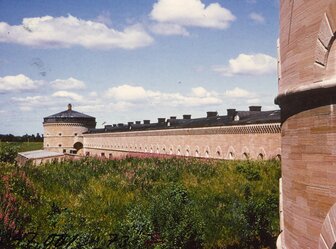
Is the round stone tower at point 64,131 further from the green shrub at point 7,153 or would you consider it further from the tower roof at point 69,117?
the green shrub at point 7,153

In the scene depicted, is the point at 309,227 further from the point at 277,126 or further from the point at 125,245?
the point at 277,126

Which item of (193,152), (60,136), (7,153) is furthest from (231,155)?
(60,136)

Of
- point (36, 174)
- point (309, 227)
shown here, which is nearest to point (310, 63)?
point (309, 227)

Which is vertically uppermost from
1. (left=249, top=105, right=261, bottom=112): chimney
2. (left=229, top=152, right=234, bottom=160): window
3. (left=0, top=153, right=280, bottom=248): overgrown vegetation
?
(left=249, top=105, right=261, bottom=112): chimney

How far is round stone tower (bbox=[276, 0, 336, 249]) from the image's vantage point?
4.87m

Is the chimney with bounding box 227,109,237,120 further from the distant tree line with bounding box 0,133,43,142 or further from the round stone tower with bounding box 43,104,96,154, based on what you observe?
the distant tree line with bounding box 0,133,43,142

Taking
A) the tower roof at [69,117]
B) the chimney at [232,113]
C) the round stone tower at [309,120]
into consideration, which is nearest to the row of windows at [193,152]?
the chimney at [232,113]

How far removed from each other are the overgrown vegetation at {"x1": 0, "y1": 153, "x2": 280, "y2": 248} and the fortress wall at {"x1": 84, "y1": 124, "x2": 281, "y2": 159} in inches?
126

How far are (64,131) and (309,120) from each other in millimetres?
60059

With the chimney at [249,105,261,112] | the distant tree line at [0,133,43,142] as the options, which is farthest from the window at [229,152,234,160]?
the distant tree line at [0,133,43,142]

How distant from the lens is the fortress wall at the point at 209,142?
2375 cm

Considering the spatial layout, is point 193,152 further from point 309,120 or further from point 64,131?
point 64,131

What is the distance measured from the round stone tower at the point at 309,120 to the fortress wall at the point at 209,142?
16692mm

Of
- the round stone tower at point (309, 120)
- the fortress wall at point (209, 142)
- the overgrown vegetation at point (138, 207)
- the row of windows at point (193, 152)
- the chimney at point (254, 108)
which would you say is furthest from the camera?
the chimney at point (254, 108)
